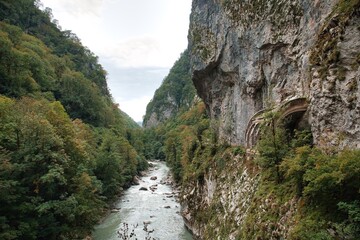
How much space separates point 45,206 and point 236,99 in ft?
65.5

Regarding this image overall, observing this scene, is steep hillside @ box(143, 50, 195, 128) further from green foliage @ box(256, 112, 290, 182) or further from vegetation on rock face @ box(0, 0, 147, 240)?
green foliage @ box(256, 112, 290, 182)

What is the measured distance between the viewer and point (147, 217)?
32375 mm

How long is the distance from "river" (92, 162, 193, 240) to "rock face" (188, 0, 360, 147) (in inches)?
413

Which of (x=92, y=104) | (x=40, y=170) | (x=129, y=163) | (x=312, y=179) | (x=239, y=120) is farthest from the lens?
(x=92, y=104)

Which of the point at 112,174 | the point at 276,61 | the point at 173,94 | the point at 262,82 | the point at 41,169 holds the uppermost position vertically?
the point at 173,94

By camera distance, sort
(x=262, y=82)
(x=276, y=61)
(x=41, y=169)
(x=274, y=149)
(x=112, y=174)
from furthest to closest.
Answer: (x=112, y=174)
(x=262, y=82)
(x=276, y=61)
(x=41, y=169)
(x=274, y=149)

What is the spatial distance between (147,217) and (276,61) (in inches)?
829

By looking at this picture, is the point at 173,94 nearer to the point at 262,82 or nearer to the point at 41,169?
the point at 262,82

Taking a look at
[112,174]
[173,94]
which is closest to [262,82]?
[112,174]

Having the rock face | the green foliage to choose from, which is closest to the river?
the green foliage

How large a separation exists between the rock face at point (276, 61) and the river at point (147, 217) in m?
10.5

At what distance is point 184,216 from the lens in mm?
30578

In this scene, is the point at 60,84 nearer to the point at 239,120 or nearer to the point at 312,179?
the point at 239,120

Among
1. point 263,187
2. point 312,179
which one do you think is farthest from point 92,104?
point 312,179
